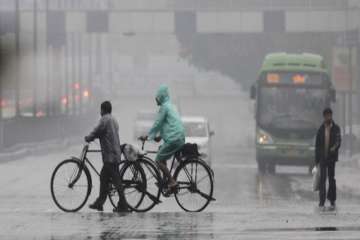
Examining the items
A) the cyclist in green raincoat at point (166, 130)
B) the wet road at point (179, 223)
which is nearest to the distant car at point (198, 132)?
the wet road at point (179, 223)

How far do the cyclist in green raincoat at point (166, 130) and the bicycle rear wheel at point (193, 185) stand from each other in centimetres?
A: 17

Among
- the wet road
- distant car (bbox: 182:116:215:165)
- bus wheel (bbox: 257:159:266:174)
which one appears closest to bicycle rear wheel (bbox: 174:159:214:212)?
the wet road

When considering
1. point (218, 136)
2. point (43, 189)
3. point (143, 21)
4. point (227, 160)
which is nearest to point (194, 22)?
point (143, 21)

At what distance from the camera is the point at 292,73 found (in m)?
35.4

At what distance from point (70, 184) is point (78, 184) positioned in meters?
0.10

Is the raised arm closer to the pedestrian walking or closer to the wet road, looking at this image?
the wet road

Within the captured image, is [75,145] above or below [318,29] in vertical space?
below

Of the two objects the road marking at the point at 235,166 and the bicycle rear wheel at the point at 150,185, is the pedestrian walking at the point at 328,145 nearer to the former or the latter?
the bicycle rear wheel at the point at 150,185

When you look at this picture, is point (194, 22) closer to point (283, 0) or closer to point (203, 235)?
point (283, 0)

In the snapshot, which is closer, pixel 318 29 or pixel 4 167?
pixel 4 167

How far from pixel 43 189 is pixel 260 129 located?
10.7 meters

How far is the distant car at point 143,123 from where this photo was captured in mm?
54781

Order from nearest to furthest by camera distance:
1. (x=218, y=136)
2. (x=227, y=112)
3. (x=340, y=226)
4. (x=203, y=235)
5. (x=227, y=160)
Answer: (x=203, y=235), (x=340, y=226), (x=227, y=160), (x=218, y=136), (x=227, y=112)

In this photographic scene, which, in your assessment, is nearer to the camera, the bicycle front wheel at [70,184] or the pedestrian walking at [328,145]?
the bicycle front wheel at [70,184]
